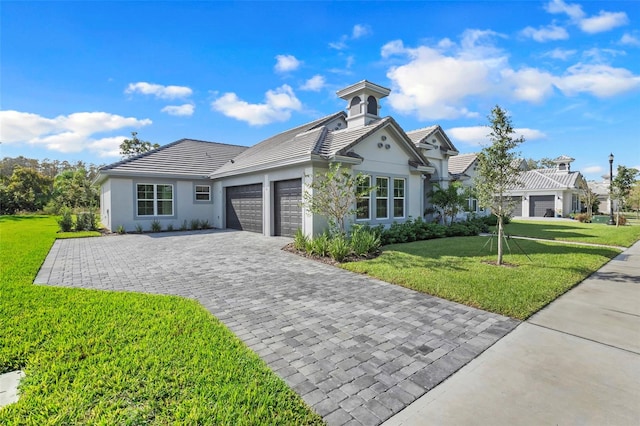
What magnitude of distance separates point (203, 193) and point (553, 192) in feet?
109

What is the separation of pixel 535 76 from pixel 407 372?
45.4 feet

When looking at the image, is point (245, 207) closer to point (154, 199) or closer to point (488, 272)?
point (154, 199)

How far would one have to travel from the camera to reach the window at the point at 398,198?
1471 cm

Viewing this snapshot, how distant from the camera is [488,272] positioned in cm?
760

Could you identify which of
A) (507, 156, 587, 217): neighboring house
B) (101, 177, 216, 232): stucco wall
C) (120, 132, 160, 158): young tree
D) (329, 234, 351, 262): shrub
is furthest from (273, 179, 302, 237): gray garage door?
(120, 132, 160, 158): young tree

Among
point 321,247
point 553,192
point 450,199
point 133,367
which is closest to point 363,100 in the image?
point 450,199

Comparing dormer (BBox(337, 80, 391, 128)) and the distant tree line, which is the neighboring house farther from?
the distant tree line

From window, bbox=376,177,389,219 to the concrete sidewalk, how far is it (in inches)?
358

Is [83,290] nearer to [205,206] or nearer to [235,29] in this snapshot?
[235,29]

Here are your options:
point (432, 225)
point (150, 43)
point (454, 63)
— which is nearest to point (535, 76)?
point (454, 63)

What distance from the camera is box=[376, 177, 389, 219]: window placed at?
45.8 ft

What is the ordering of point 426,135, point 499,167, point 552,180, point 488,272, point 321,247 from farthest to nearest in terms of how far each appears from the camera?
point 552,180 → point 426,135 → point 321,247 → point 499,167 → point 488,272

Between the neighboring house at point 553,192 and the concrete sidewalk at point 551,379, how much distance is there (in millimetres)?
29396

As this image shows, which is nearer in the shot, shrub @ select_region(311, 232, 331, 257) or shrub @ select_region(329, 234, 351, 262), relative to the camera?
shrub @ select_region(329, 234, 351, 262)
